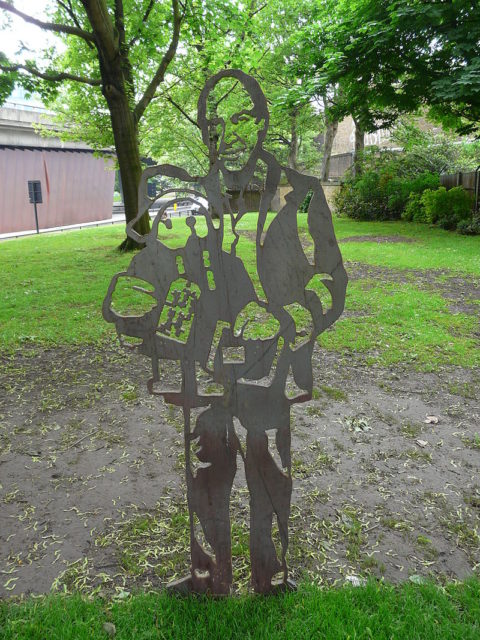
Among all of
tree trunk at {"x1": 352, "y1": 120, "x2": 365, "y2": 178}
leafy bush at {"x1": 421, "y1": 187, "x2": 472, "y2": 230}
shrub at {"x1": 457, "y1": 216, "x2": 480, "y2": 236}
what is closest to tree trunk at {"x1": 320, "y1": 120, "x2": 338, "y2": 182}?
tree trunk at {"x1": 352, "y1": 120, "x2": 365, "y2": 178}

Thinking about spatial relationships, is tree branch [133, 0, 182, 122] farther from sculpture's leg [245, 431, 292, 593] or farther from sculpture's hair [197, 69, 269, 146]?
sculpture's leg [245, 431, 292, 593]

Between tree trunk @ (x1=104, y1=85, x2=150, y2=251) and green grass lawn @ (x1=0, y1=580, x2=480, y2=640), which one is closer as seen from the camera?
green grass lawn @ (x1=0, y1=580, x2=480, y2=640)

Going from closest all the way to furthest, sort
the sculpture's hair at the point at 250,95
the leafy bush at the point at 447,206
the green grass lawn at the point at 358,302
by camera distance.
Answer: the sculpture's hair at the point at 250,95, the green grass lawn at the point at 358,302, the leafy bush at the point at 447,206

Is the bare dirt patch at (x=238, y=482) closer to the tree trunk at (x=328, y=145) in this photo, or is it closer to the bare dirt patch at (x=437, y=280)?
the bare dirt patch at (x=437, y=280)

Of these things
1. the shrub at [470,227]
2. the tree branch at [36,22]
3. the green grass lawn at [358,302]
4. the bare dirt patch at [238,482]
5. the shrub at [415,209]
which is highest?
the tree branch at [36,22]

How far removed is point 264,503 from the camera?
2.51 meters

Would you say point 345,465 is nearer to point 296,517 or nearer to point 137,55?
point 296,517

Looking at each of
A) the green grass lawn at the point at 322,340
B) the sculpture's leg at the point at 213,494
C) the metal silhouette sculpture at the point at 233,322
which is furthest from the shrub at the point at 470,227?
the sculpture's leg at the point at 213,494

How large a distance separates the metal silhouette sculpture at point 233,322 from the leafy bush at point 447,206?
16.5 meters

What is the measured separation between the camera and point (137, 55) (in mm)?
12922

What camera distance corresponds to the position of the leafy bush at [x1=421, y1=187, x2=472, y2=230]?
1711 centimetres

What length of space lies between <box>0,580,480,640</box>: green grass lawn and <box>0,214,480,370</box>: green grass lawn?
3.57 metres

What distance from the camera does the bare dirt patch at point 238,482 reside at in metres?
2.93

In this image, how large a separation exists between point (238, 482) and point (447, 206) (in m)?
16.7
